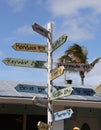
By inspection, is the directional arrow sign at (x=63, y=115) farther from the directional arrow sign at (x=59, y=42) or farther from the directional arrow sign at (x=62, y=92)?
the directional arrow sign at (x=59, y=42)

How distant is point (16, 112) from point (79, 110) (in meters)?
3.14

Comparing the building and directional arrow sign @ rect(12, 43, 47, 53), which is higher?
directional arrow sign @ rect(12, 43, 47, 53)

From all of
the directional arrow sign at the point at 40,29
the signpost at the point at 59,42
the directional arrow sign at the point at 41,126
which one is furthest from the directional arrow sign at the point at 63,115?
the directional arrow sign at the point at 40,29

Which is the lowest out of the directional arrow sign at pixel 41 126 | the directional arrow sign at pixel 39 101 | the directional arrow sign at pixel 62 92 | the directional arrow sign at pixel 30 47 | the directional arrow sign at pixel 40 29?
the directional arrow sign at pixel 41 126

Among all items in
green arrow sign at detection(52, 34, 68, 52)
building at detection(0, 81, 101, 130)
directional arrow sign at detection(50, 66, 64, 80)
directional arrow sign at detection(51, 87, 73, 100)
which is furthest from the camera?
building at detection(0, 81, 101, 130)

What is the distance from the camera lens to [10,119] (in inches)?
645

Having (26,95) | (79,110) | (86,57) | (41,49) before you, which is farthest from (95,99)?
(86,57)

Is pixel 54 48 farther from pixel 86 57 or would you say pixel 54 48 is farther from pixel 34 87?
pixel 86 57

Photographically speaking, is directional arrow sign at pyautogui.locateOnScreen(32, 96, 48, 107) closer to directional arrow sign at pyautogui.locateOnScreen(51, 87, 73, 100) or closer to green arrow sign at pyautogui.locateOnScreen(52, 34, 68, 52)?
directional arrow sign at pyautogui.locateOnScreen(51, 87, 73, 100)

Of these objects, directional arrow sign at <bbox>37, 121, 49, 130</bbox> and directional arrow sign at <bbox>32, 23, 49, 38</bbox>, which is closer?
directional arrow sign at <bbox>37, 121, 49, 130</bbox>

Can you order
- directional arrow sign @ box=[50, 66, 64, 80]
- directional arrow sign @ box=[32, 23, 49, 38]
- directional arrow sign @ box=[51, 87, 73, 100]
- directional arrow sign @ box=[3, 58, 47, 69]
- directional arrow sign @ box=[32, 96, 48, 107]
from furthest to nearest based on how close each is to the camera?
directional arrow sign @ box=[3, 58, 47, 69]
directional arrow sign @ box=[32, 23, 49, 38]
directional arrow sign @ box=[32, 96, 48, 107]
directional arrow sign @ box=[50, 66, 64, 80]
directional arrow sign @ box=[51, 87, 73, 100]

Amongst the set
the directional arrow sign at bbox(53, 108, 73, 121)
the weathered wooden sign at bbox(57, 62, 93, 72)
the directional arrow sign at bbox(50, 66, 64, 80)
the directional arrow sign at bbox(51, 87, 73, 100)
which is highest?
the weathered wooden sign at bbox(57, 62, 93, 72)

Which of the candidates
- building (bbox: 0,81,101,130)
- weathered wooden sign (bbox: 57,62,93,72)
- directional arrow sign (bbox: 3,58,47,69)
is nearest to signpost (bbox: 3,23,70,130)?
directional arrow sign (bbox: 3,58,47,69)

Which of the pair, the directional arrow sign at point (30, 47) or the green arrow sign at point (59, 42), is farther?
the directional arrow sign at point (30, 47)
